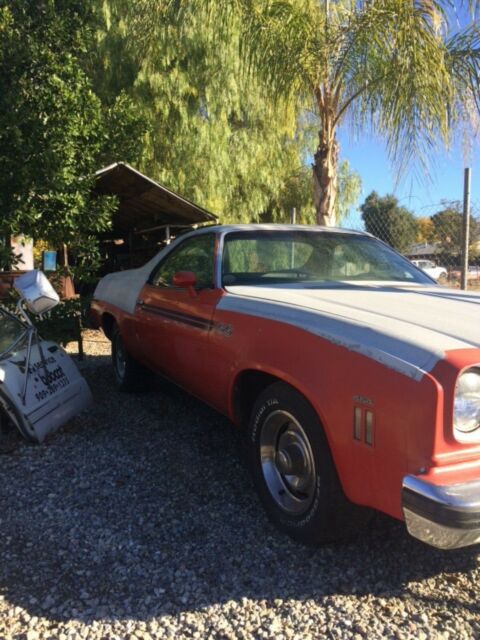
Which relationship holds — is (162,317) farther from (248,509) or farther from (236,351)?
(248,509)

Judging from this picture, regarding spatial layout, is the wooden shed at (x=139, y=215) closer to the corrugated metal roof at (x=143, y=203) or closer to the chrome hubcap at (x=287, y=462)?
the corrugated metal roof at (x=143, y=203)

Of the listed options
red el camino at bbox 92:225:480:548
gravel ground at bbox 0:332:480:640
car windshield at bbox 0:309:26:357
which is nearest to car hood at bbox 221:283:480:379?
red el camino at bbox 92:225:480:548

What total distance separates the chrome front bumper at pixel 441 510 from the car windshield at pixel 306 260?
1.89m

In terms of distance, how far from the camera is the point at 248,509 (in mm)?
3053

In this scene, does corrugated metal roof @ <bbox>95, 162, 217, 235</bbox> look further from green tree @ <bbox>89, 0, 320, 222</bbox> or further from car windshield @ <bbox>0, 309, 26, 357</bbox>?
car windshield @ <bbox>0, 309, 26, 357</bbox>

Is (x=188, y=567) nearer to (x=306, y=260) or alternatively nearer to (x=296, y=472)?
(x=296, y=472)

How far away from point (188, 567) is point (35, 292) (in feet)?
8.27

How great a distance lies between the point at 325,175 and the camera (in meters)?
7.06

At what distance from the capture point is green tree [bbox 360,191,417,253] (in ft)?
29.0

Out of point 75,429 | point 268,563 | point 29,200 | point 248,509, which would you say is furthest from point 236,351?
point 29,200

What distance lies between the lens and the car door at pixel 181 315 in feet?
11.5

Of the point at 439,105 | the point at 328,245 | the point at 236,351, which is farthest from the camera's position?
the point at 439,105

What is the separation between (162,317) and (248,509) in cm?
167

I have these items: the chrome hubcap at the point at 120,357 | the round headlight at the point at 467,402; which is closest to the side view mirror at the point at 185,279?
the chrome hubcap at the point at 120,357
